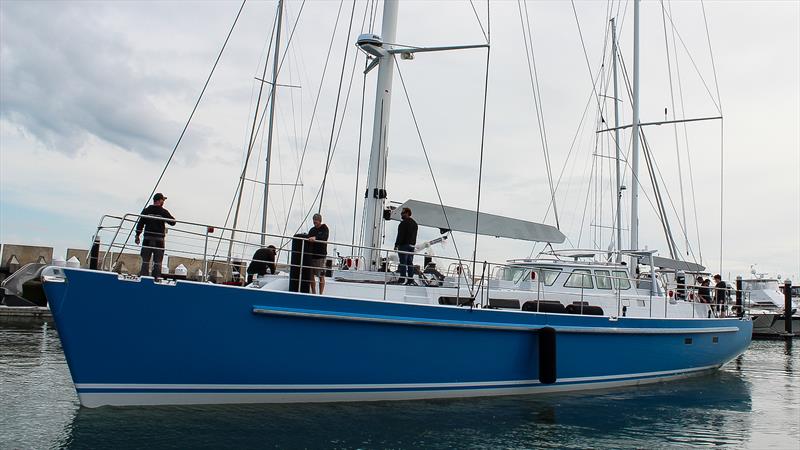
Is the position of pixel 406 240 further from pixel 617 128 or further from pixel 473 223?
pixel 617 128

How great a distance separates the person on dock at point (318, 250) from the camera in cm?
942

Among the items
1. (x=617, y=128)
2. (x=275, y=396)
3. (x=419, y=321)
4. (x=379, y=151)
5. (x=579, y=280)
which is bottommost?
(x=275, y=396)

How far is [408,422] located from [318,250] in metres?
3.03

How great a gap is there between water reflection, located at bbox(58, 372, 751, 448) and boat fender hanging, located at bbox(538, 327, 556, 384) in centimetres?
46

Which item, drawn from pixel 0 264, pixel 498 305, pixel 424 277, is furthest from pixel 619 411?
pixel 0 264

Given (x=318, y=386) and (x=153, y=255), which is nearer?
(x=153, y=255)

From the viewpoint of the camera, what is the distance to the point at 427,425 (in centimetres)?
887

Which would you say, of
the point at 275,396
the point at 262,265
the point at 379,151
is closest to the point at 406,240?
the point at 379,151

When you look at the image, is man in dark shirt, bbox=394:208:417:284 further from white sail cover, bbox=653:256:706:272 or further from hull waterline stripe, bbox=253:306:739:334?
white sail cover, bbox=653:256:706:272

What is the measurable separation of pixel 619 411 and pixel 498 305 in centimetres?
278

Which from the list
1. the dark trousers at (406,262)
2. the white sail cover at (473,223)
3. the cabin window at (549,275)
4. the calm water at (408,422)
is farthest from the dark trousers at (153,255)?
the cabin window at (549,275)

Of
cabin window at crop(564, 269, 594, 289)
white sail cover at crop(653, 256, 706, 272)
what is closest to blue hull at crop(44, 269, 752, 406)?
cabin window at crop(564, 269, 594, 289)

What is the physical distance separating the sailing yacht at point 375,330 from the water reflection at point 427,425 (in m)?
0.26

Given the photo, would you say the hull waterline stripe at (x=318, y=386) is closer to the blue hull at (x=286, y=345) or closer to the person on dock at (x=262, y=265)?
the blue hull at (x=286, y=345)
